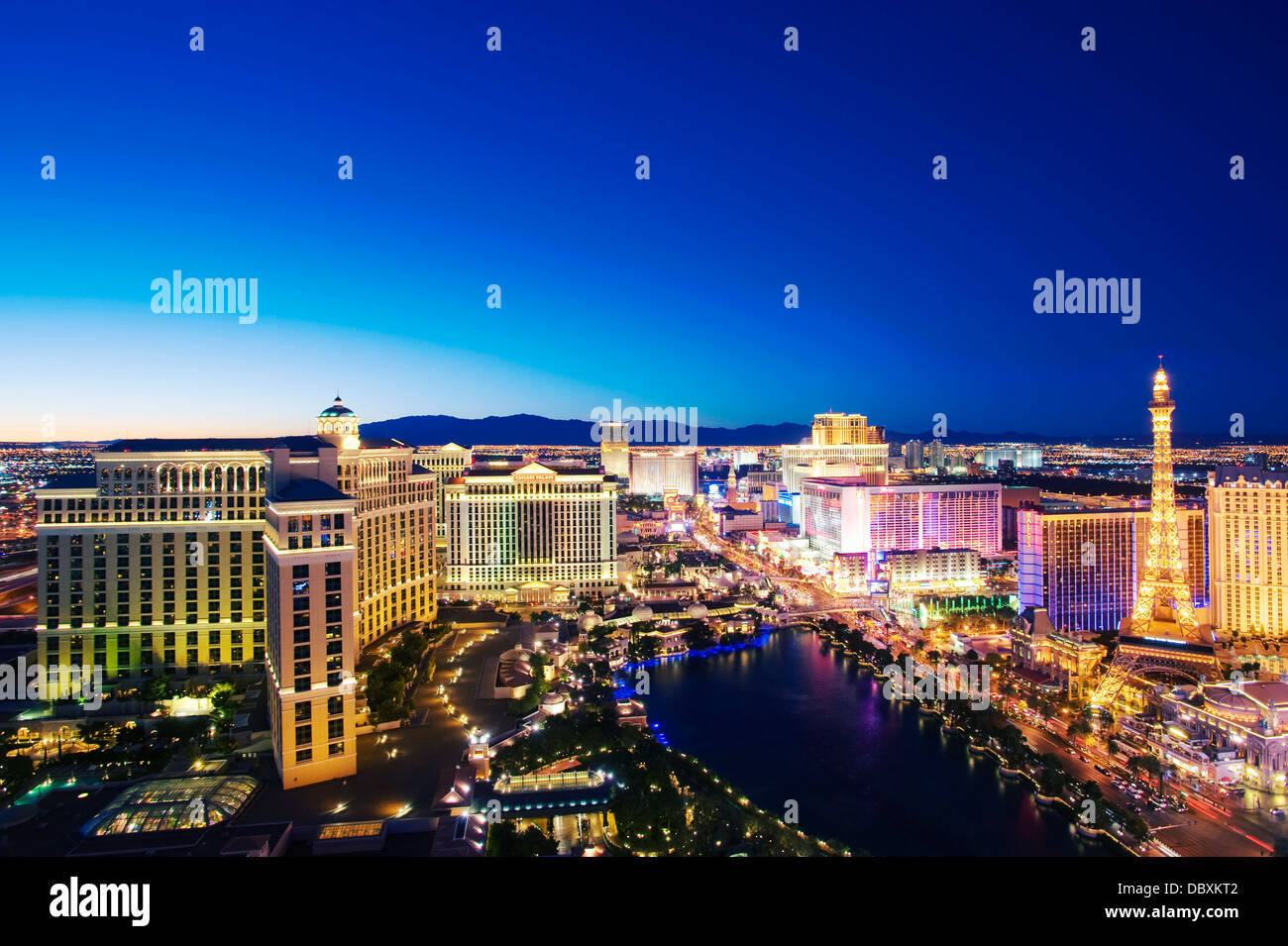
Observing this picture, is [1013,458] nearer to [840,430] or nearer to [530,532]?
[840,430]

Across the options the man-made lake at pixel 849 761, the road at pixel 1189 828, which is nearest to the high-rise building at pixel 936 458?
the man-made lake at pixel 849 761

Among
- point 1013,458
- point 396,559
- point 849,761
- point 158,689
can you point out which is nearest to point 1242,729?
point 849,761

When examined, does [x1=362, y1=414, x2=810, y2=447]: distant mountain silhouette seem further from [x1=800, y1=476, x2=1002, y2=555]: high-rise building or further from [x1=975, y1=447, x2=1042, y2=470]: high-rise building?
[x1=800, y1=476, x2=1002, y2=555]: high-rise building

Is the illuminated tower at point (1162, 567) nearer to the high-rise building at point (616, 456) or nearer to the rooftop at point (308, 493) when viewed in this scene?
the rooftop at point (308, 493)

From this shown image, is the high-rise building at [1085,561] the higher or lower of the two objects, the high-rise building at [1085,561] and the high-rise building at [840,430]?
the lower

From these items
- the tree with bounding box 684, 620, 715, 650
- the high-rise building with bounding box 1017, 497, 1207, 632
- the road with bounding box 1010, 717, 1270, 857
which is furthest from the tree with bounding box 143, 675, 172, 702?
the high-rise building with bounding box 1017, 497, 1207, 632
